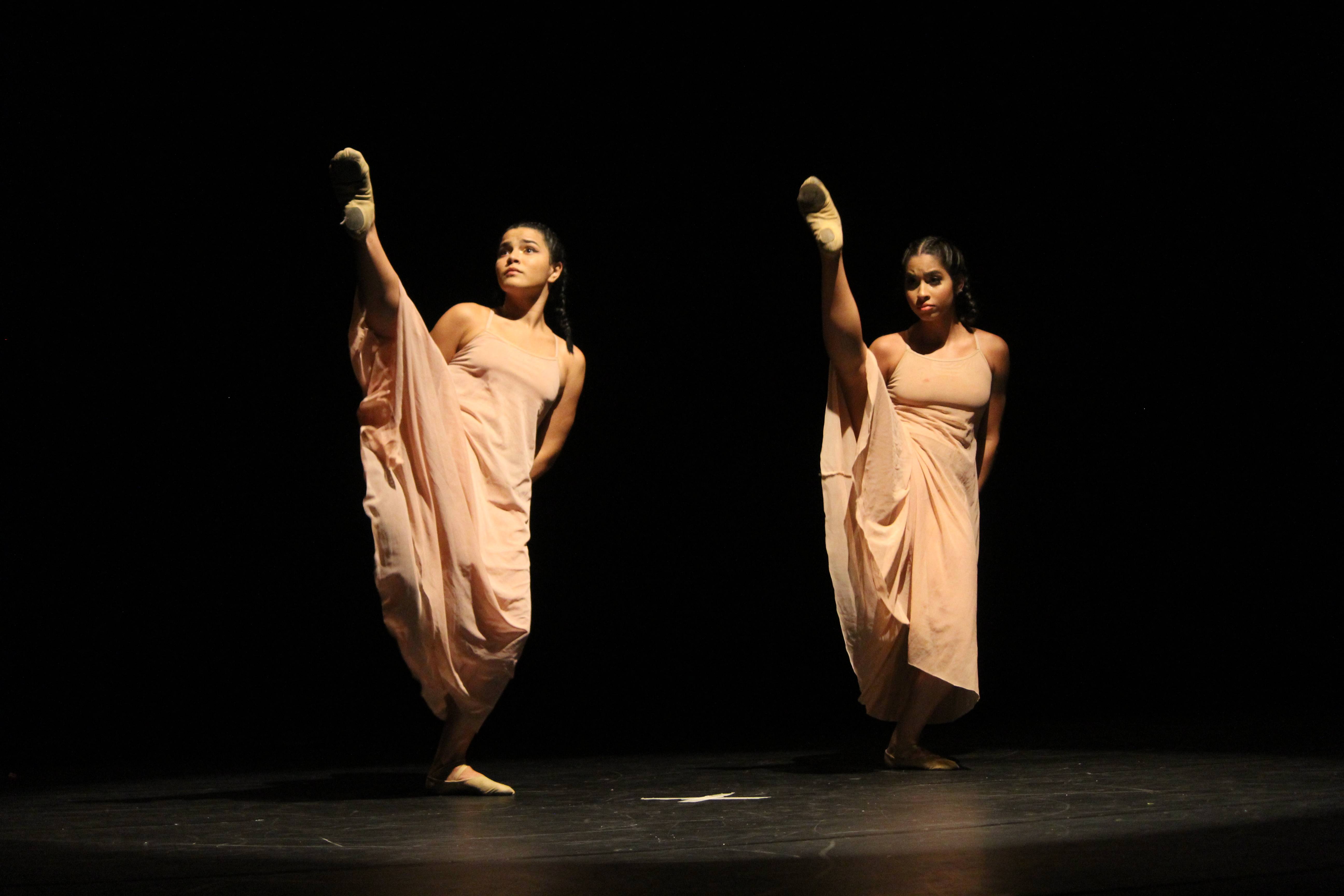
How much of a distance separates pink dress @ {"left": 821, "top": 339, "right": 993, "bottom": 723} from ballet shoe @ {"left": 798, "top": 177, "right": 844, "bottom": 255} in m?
0.37

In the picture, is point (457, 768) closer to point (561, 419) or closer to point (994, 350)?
point (561, 419)

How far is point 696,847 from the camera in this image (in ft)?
8.99

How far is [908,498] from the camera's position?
4.23 metres

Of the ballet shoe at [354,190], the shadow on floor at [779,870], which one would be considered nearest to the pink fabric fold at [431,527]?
the ballet shoe at [354,190]

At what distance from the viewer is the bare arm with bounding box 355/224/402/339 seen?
3.51 m

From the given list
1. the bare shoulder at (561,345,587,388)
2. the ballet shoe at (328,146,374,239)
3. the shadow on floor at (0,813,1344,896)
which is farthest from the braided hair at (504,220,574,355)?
the shadow on floor at (0,813,1344,896)

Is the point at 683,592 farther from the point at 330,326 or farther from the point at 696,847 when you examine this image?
the point at 696,847

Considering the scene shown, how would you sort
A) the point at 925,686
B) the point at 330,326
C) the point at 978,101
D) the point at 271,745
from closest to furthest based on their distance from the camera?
1. the point at 925,686
2. the point at 271,745
3. the point at 330,326
4. the point at 978,101

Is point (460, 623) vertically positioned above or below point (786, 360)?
below

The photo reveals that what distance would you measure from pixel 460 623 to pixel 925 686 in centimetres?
130

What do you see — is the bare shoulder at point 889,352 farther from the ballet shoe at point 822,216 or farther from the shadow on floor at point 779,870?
the shadow on floor at point 779,870

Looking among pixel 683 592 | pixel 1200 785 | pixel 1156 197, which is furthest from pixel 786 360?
pixel 1200 785

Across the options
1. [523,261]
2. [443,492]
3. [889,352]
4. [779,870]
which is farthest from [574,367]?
[779,870]

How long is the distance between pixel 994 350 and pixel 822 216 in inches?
31.7
